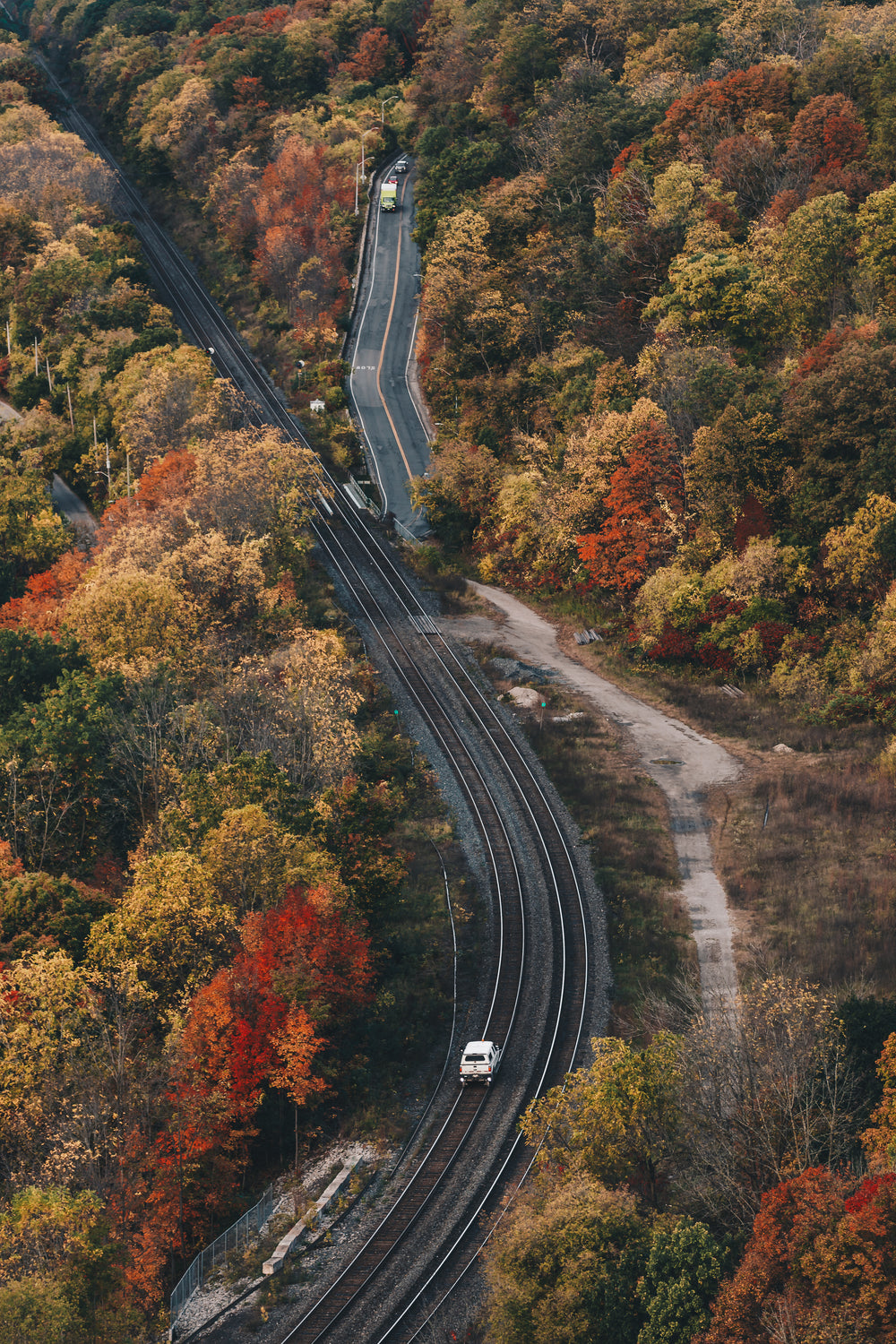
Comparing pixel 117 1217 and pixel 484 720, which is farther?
pixel 484 720

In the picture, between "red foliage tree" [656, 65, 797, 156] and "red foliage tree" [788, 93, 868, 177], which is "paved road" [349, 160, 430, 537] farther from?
"red foliage tree" [788, 93, 868, 177]

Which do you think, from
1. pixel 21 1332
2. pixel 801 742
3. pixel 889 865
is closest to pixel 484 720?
pixel 801 742

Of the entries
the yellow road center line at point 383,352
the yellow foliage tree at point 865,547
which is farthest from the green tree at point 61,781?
the yellow road center line at point 383,352

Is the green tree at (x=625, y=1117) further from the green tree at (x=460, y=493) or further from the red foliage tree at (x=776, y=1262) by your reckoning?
the green tree at (x=460, y=493)

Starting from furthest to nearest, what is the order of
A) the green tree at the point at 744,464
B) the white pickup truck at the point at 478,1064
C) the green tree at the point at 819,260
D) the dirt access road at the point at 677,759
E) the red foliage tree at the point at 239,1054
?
the green tree at the point at 819,260
the green tree at the point at 744,464
the dirt access road at the point at 677,759
the white pickup truck at the point at 478,1064
the red foliage tree at the point at 239,1054

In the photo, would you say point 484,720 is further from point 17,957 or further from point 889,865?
point 17,957
